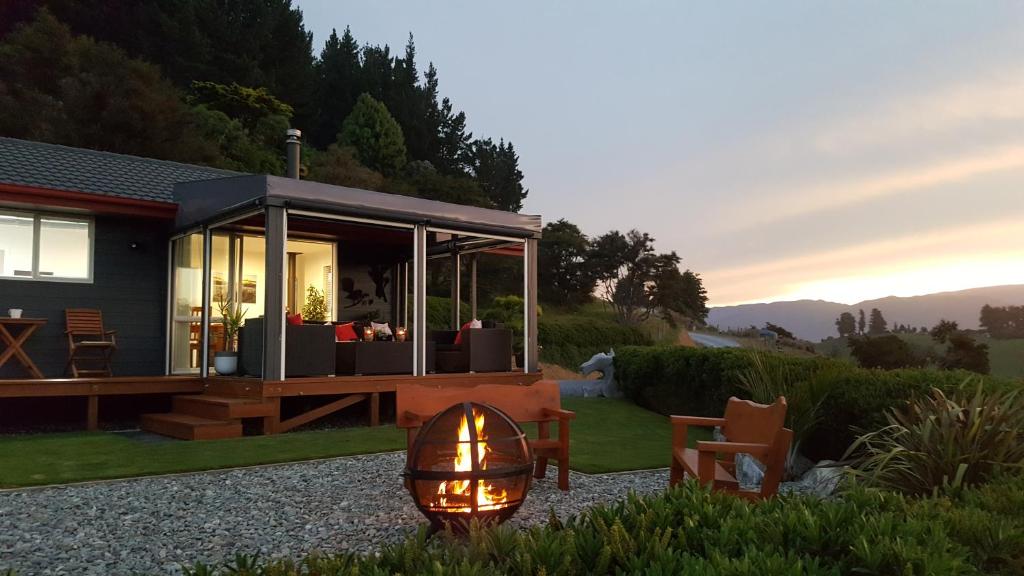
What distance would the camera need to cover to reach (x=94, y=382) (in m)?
8.65

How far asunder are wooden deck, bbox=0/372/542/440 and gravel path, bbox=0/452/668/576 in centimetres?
203

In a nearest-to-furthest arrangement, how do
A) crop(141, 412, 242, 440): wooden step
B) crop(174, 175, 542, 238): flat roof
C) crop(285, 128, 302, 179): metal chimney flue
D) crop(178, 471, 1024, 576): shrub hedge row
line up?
crop(178, 471, 1024, 576): shrub hedge row < crop(141, 412, 242, 440): wooden step < crop(174, 175, 542, 238): flat roof < crop(285, 128, 302, 179): metal chimney flue

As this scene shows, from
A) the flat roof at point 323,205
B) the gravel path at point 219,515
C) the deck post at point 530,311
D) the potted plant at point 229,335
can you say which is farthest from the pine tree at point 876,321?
the gravel path at point 219,515

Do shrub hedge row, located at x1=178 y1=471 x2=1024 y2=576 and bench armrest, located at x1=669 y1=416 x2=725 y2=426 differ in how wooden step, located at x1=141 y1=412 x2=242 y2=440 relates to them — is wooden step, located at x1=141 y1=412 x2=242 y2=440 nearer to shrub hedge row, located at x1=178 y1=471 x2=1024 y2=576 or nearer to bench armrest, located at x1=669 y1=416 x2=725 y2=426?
bench armrest, located at x1=669 y1=416 x2=725 y2=426

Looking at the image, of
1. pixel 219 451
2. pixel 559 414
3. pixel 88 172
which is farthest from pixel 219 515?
pixel 88 172

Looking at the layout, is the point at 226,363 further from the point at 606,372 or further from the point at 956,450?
the point at 956,450

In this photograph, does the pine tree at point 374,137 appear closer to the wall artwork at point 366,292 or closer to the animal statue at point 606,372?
the wall artwork at point 366,292

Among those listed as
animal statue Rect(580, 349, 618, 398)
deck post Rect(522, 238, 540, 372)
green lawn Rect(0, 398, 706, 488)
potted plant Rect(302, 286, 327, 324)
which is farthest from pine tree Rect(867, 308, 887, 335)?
potted plant Rect(302, 286, 327, 324)

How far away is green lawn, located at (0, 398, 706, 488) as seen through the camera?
5.87m

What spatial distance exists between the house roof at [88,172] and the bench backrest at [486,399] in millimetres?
6918

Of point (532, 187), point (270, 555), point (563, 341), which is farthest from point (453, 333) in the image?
point (532, 187)

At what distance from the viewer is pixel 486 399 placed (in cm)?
498

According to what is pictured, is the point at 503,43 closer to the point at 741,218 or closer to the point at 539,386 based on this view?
the point at 741,218

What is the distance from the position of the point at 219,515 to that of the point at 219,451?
2.42 metres
